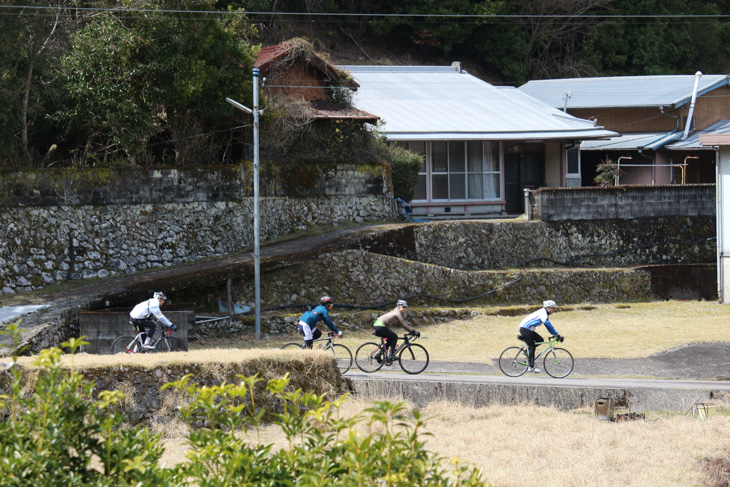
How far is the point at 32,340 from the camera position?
1695 cm

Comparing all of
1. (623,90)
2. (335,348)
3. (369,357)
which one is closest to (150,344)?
(335,348)

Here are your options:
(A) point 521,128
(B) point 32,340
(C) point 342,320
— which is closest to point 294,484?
(B) point 32,340

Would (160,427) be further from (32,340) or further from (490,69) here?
(490,69)

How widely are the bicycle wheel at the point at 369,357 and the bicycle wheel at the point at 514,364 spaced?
252 cm

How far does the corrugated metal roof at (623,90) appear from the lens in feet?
124

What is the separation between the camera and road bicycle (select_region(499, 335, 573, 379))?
54.4 ft

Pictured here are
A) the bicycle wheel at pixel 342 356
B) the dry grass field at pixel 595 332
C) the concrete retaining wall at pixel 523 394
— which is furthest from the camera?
the dry grass field at pixel 595 332

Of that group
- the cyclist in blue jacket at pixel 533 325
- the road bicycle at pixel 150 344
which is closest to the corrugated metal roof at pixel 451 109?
the road bicycle at pixel 150 344

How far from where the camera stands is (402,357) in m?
17.2

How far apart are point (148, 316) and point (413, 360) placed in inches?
221

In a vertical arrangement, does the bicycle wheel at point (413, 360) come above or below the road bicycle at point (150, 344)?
below

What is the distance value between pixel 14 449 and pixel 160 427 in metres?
6.74

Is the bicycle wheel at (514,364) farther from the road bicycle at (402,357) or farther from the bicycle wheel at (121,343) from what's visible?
the bicycle wheel at (121,343)

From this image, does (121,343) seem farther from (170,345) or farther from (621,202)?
(621,202)
